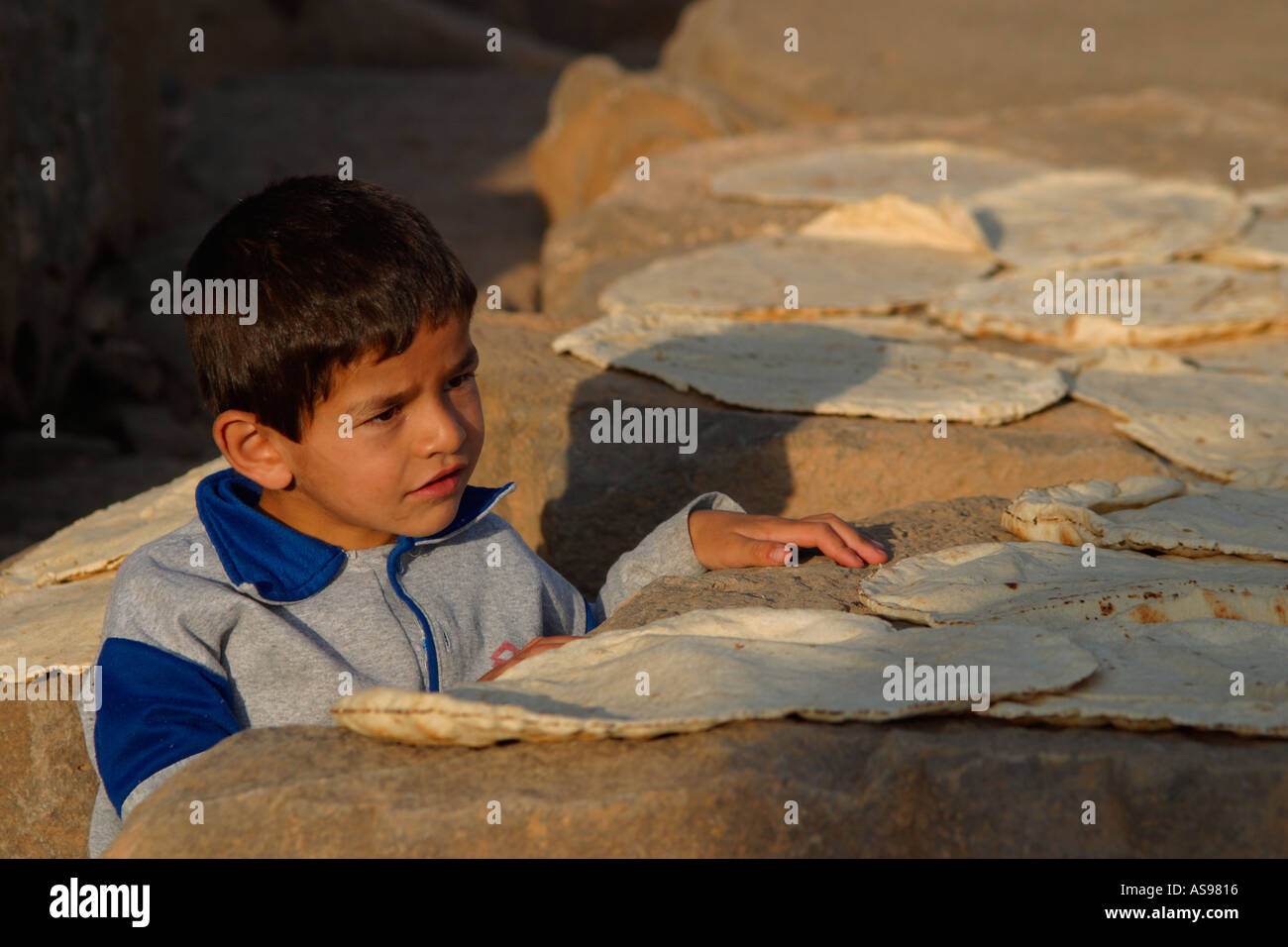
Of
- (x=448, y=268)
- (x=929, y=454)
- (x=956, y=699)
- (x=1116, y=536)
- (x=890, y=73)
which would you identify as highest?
(x=890, y=73)

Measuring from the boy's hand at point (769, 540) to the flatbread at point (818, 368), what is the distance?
26.6 inches

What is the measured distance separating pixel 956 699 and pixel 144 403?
149 inches

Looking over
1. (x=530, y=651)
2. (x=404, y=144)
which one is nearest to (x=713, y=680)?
(x=530, y=651)

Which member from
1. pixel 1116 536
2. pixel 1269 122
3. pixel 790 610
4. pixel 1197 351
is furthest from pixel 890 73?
pixel 790 610

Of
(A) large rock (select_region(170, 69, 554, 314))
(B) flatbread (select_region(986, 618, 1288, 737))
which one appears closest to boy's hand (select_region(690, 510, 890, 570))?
(B) flatbread (select_region(986, 618, 1288, 737))

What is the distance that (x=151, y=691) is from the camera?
59.6 inches

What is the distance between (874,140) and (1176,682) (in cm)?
395

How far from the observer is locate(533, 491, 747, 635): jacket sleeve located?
1887 millimetres

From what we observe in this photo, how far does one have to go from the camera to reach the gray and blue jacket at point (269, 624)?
1512 mm

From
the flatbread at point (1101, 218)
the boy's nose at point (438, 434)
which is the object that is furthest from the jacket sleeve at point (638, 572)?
the flatbread at point (1101, 218)

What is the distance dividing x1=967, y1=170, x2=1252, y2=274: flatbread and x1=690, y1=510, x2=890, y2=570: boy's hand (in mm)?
1793

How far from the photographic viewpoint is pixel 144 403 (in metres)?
4.47

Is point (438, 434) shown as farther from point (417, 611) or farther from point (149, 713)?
point (149, 713)

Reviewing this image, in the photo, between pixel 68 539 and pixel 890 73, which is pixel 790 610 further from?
pixel 890 73
